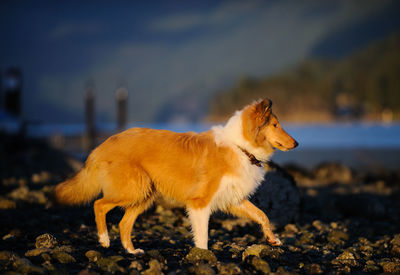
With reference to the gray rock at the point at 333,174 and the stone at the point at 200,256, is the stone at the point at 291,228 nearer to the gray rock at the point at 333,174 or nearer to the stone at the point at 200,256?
the stone at the point at 200,256

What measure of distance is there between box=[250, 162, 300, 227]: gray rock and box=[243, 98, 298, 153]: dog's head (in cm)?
227

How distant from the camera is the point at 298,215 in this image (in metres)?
8.00

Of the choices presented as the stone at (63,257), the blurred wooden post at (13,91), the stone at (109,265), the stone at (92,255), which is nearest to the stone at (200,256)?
the stone at (109,265)

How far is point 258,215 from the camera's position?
220 inches

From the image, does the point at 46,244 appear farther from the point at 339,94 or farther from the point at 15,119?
the point at 339,94

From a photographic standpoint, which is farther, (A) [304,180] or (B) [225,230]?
(A) [304,180]

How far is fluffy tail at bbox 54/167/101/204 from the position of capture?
18.0 ft

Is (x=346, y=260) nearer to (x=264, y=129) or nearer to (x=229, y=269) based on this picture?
(x=229, y=269)

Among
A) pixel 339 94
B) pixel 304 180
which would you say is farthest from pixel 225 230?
pixel 339 94

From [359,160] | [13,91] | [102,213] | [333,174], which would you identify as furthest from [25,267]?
[13,91]

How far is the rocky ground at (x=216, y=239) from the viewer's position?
4.45m

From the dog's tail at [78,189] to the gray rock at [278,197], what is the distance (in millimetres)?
3442

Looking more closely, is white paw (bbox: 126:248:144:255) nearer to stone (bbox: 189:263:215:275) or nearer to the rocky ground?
the rocky ground

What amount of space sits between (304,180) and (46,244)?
1389 cm
